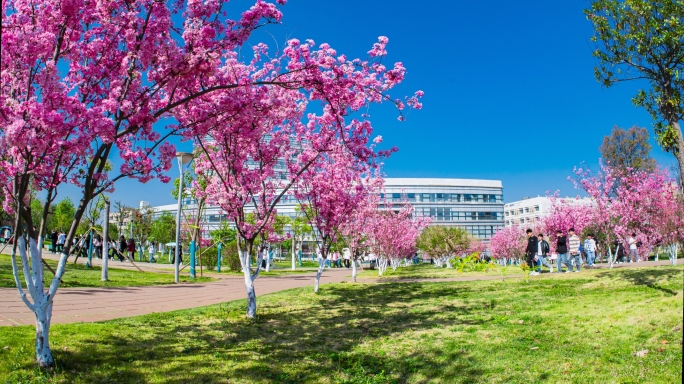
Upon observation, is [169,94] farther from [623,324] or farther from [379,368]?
[623,324]

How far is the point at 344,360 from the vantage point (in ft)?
19.9

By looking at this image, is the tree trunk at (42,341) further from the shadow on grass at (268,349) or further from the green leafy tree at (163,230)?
the green leafy tree at (163,230)

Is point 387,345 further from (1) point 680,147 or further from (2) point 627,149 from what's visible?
(2) point 627,149

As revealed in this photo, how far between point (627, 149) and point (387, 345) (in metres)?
48.9

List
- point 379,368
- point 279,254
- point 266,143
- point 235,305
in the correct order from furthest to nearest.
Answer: point 279,254, point 235,305, point 266,143, point 379,368

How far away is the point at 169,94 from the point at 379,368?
4882 millimetres

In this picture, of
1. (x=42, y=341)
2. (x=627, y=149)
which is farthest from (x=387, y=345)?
(x=627, y=149)

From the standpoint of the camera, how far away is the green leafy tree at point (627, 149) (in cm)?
4462

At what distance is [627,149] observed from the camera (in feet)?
150

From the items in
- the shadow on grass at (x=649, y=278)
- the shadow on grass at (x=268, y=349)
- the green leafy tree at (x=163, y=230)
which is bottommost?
the shadow on grass at (x=268, y=349)

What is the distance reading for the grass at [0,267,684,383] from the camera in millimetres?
5145

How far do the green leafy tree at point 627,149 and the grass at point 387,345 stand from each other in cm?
4157

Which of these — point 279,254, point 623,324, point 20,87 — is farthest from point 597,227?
point 279,254

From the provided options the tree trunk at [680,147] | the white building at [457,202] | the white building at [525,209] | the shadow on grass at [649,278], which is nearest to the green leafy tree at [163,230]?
the white building at [457,202]
